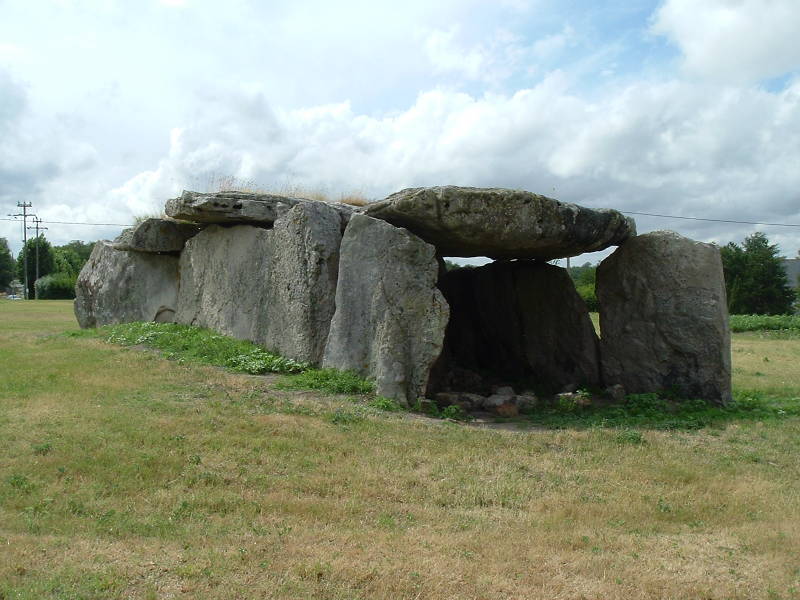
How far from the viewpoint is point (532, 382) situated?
13.2 metres

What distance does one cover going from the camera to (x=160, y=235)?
16.2 m

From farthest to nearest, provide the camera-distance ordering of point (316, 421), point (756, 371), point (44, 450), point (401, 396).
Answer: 1. point (756, 371)
2. point (401, 396)
3. point (316, 421)
4. point (44, 450)

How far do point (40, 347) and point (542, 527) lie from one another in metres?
11.3

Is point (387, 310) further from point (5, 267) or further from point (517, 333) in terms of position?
point (5, 267)

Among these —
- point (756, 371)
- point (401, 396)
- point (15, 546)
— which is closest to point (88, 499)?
point (15, 546)

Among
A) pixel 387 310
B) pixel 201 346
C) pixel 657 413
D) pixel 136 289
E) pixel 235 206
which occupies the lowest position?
pixel 657 413

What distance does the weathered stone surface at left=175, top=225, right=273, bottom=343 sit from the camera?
13026mm

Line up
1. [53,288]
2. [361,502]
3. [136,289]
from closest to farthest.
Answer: [361,502] < [136,289] < [53,288]

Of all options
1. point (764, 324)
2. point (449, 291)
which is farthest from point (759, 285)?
point (449, 291)

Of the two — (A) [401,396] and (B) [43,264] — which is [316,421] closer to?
(A) [401,396]

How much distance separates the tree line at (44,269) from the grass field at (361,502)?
50226 millimetres

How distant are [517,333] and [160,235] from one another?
307 inches

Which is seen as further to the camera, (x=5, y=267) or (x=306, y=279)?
(x=5, y=267)

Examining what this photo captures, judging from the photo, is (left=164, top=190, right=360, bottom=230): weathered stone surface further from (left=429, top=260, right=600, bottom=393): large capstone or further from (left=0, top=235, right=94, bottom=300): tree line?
(left=0, top=235, right=94, bottom=300): tree line
